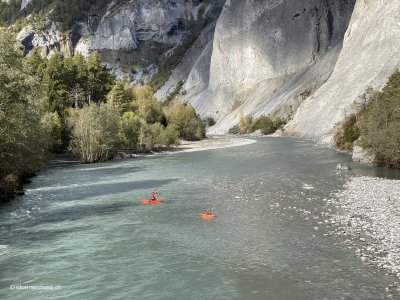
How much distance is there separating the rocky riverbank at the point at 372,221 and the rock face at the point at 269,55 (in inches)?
4065

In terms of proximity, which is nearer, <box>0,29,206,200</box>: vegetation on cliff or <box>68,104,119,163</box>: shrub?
<box>0,29,206,200</box>: vegetation on cliff

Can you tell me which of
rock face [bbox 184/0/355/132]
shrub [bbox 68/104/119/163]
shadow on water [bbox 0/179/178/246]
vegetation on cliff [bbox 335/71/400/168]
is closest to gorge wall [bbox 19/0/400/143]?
rock face [bbox 184/0/355/132]

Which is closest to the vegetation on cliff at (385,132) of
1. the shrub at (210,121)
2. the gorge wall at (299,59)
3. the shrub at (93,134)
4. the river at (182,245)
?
the river at (182,245)

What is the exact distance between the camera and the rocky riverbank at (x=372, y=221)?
17298 millimetres

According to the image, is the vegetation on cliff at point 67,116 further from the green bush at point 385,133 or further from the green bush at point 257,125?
the green bush at point 385,133

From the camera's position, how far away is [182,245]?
67.4ft

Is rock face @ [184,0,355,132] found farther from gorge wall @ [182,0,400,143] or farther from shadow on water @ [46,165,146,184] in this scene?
shadow on water @ [46,165,146,184]

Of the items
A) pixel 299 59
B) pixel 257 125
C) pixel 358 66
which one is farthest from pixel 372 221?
pixel 299 59

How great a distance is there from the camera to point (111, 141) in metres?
66.5

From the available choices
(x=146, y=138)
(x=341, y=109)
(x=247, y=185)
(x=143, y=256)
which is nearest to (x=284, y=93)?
(x=341, y=109)

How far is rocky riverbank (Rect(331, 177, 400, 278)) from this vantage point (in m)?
17.3

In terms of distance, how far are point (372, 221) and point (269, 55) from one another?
150 meters

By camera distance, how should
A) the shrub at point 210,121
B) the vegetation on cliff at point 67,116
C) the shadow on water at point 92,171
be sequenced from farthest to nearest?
1. the shrub at point 210,121
2. the shadow on water at point 92,171
3. the vegetation on cliff at point 67,116

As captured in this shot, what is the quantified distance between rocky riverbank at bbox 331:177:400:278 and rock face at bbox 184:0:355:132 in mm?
103256
